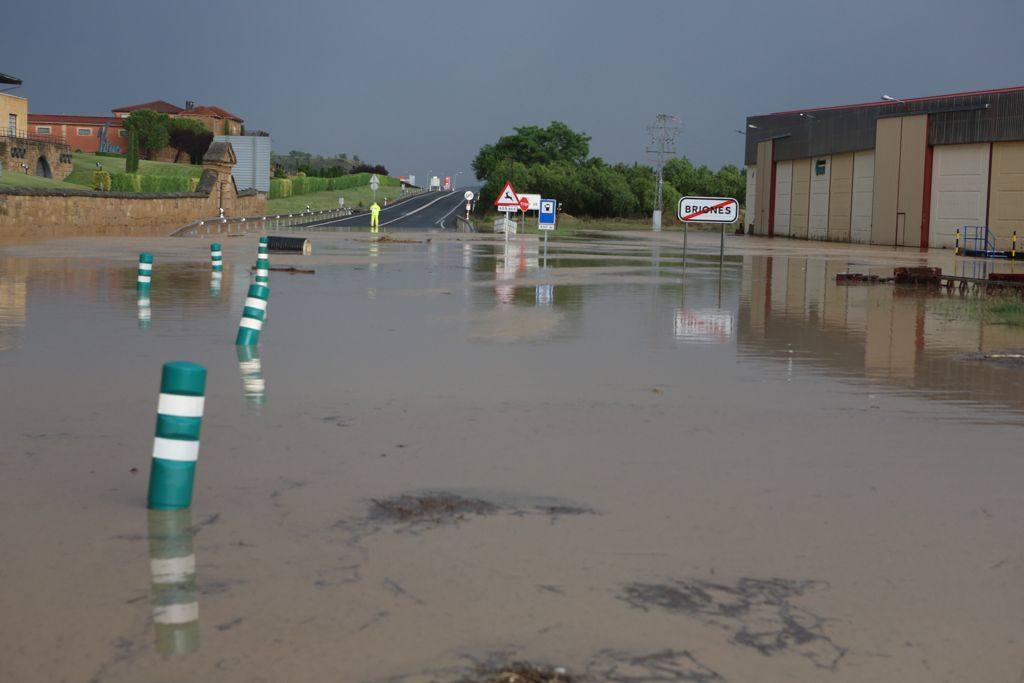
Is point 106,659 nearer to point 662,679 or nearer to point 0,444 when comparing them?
point 662,679

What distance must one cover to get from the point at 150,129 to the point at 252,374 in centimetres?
13332

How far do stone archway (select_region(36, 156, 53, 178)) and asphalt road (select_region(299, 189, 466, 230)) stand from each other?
22.6 meters

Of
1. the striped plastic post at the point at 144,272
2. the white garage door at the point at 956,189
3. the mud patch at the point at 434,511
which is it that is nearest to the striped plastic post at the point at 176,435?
the mud patch at the point at 434,511

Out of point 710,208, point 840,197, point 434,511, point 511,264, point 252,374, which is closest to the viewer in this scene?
point 434,511

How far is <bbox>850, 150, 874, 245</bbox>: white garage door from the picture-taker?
64938 mm

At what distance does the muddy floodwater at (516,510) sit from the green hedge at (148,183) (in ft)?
237

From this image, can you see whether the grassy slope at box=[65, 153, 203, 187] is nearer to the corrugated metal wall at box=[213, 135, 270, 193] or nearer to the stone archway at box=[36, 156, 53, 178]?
the stone archway at box=[36, 156, 53, 178]

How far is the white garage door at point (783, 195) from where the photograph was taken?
254ft

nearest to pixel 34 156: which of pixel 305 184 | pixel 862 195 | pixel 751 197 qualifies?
pixel 305 184

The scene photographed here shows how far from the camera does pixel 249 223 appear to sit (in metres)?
67.5

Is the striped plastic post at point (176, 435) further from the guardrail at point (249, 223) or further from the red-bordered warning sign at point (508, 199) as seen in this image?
the red-bordered warning sign at point (508, 199)

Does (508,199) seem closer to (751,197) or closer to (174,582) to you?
(751,197)

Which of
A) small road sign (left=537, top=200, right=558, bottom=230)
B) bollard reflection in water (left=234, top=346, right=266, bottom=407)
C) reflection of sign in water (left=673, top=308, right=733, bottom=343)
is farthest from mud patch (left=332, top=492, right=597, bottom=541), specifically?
small road sign (left=537, top=200, right=558, bottom=230)

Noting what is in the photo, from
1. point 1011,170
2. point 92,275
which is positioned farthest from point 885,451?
point 1011,170
